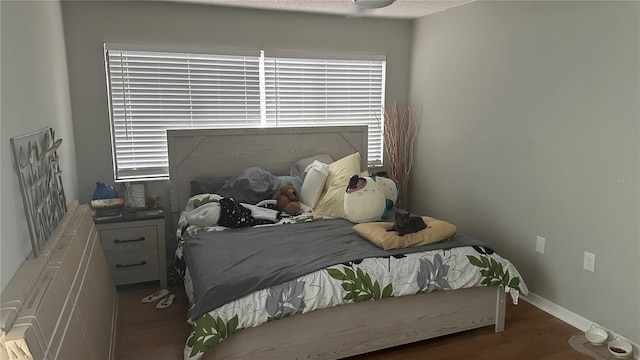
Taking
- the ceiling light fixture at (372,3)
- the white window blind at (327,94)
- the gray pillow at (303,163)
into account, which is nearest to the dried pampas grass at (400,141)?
the white window blind at (327,94)

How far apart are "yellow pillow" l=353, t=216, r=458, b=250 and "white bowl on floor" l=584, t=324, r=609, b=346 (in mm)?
999

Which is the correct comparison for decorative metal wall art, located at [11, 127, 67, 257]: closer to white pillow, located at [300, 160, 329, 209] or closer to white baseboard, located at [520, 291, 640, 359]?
white pillow, located at [300, 160, 329, 209]

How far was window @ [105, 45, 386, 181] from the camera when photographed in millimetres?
3768

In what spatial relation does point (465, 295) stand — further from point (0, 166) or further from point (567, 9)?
point (0, 166)

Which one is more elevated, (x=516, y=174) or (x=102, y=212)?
(x=516, y=174)

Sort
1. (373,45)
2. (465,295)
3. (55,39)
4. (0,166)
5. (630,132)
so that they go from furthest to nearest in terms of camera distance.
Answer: (373,45) → (55,39) → (465,295) → (630,132) → (0,166)

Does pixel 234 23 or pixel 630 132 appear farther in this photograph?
pixel 234 23

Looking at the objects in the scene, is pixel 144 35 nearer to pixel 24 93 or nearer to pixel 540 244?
pixel 24 93

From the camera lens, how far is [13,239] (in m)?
1.60

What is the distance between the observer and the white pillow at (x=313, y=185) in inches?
145

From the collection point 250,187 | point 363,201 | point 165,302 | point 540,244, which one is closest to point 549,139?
point 540,244

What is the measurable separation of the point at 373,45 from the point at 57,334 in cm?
379

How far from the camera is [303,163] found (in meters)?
4.13

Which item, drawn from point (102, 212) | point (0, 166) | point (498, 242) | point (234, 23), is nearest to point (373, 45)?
point (234, 23)
